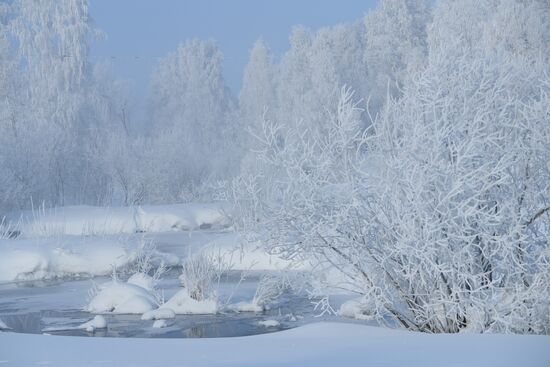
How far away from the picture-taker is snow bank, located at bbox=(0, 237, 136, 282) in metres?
18.2

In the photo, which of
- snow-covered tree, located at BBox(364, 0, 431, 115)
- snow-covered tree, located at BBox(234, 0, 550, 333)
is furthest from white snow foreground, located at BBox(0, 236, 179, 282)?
snow-covered tree, located at BBox(364, 0, 431, 115)

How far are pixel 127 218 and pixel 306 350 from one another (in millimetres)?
19626

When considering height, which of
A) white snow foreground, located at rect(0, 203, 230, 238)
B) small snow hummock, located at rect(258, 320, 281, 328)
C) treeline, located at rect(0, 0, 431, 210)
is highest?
treeline, located at rect(0, 0, 431, 210)

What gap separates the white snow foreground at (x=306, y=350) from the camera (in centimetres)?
650

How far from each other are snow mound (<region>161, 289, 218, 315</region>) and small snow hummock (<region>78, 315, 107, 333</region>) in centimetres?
133

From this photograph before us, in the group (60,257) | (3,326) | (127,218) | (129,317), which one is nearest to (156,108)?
(127,218)

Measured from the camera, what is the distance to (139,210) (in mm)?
27016

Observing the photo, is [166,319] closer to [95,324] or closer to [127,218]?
[95,324]

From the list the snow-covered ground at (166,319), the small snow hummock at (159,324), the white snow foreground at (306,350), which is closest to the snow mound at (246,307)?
the snow-covered ground at (166,319)

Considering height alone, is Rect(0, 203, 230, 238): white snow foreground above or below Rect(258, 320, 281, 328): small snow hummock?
above

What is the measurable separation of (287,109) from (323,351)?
31030 mm

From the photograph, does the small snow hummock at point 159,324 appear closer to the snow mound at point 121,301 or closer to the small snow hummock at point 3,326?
the snow mound at point 121,301

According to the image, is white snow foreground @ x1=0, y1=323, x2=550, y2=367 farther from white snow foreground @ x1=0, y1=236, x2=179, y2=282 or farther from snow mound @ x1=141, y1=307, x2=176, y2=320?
white snow foreground @ x1=0, y1=236, x2=179, y2=282

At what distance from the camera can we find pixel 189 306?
1357cm
